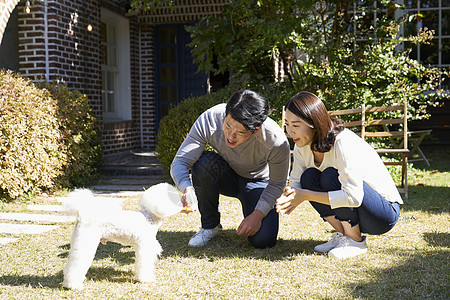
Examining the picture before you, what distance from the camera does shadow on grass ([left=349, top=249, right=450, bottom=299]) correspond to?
101 inches

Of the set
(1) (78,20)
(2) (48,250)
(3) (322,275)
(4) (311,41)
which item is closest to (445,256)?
(3) (322,275)

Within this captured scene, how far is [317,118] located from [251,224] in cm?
90

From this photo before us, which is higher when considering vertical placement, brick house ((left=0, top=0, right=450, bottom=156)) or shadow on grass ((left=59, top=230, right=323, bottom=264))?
brick house ((left=0, top=0, right=450, bottom=156))

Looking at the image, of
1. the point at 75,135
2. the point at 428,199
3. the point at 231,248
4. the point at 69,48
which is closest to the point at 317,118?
the point at 231,248

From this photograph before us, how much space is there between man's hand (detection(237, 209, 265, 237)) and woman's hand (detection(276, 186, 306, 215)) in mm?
458

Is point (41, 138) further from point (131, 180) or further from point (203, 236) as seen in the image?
point (203, 236)

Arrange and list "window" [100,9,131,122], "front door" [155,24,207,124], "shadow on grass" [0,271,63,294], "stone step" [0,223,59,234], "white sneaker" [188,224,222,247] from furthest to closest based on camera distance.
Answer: "front door" [155,24,207,124] < "window" [100,9,131,122] < "stone step" [0,223,59,234] < "white sneaker" [188,224,222,247] < "shadow on grass" [0,271,63,294]

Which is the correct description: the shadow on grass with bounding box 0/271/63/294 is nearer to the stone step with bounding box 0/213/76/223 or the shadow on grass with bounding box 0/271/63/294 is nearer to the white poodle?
the white poodle

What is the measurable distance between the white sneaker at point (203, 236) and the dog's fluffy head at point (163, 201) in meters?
1.01

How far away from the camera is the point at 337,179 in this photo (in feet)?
10.0

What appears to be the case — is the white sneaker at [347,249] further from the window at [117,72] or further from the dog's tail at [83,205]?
the window at [117,72]

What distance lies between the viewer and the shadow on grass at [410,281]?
2.57 m

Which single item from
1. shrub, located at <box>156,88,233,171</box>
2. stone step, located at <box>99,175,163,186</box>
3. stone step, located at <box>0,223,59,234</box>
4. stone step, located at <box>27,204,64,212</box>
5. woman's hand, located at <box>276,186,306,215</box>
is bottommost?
stone step, located at <box>0,223,59,234</box>

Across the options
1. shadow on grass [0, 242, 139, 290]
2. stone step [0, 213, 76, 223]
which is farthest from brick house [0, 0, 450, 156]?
shadow on grass [0, 242, 139, 290]
